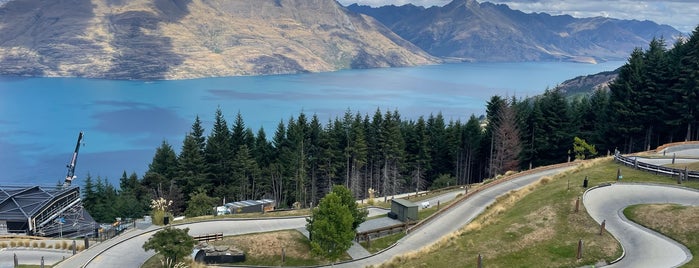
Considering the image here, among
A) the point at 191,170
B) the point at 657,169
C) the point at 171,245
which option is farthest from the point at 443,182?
the point at 171,245

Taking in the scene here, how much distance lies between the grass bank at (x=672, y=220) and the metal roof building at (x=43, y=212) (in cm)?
5112

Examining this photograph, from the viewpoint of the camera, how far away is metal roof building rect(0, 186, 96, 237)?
46.8 m

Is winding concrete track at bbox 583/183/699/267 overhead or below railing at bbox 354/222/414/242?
overhead

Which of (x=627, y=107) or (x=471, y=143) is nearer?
(x=627, y=107)

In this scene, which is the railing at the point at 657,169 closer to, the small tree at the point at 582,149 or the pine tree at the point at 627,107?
the small tree at the point at 582,149

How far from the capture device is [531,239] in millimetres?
24484

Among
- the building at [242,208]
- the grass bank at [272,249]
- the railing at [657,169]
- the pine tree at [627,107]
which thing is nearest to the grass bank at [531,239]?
the railing at [657,169]

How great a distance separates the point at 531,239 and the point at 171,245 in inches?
759

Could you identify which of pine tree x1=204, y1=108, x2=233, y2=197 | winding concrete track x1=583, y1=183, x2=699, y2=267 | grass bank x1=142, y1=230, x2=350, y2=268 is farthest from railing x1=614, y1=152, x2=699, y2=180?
pine tree x1=204, y1=108, x2=233, y2=197

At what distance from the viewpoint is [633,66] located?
187ft

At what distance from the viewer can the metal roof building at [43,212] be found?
153 feet

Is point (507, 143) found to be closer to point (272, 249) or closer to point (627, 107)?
point (627, 107)

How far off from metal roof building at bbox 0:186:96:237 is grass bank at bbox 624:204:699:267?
168ft

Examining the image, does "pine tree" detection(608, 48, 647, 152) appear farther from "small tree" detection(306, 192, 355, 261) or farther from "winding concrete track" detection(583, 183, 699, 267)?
"small tree" detection(306, 192, 355, 261)
